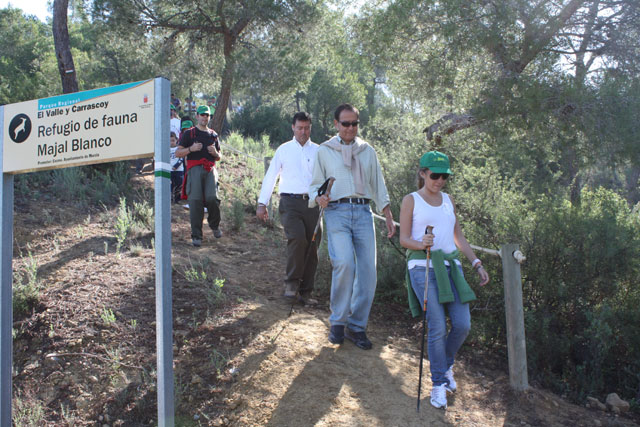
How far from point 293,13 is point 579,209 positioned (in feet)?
32.5

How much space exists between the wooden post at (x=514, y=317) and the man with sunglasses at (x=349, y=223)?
0.91 m

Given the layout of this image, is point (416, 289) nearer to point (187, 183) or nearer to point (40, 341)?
point (40, 341)

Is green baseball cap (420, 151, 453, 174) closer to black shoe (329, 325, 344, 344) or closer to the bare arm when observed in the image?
the bare arm

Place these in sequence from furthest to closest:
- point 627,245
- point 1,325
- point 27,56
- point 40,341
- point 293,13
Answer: point 27,56
point 293,13
point 627,245
point 40,341
point 1,325

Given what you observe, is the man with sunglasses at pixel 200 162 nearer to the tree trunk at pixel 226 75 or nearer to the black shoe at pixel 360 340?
the black shoe at pixel 360 340

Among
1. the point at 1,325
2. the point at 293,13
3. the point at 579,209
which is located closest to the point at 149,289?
the point at 1,325

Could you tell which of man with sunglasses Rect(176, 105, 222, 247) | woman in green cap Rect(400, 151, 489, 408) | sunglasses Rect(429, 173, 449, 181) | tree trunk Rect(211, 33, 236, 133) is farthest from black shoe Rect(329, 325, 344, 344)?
tree trunk Rect(211, 33, 236, 133)

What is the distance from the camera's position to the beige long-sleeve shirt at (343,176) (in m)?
4.42

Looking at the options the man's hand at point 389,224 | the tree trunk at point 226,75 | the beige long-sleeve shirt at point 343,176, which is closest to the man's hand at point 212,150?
the beige long-sleeve shirt at point 343,176

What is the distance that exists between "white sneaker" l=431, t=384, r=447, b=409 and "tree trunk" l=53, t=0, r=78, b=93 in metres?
9.01

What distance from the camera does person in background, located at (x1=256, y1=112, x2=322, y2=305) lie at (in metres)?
5.52

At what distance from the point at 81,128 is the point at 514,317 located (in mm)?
3207

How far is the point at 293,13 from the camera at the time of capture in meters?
13.6

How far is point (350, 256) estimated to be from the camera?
14.2 feet
